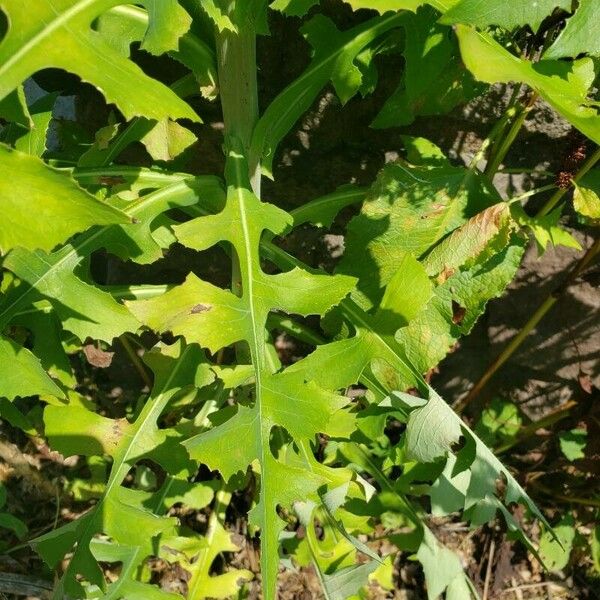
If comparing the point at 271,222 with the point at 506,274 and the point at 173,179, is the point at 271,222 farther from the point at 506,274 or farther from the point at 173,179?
the point at 506,274

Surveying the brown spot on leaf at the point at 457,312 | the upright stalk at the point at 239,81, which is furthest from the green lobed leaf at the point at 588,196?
the upright stalk at the point at 239,81

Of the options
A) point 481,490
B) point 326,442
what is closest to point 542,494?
point 326,442

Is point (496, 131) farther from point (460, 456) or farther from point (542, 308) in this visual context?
point (460, 456)

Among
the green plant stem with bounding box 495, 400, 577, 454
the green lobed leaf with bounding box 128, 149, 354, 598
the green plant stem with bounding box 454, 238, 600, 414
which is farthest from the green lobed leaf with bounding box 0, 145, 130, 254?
the green plant stem with bounding box 495, 400, 577, 454

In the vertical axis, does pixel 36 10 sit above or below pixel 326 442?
above

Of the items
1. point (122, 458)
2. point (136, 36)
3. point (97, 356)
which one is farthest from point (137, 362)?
point (136, 36)

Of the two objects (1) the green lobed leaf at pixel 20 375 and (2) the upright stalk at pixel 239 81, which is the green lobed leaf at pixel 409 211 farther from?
(1) the green lobed leaf at pixel 20 375
